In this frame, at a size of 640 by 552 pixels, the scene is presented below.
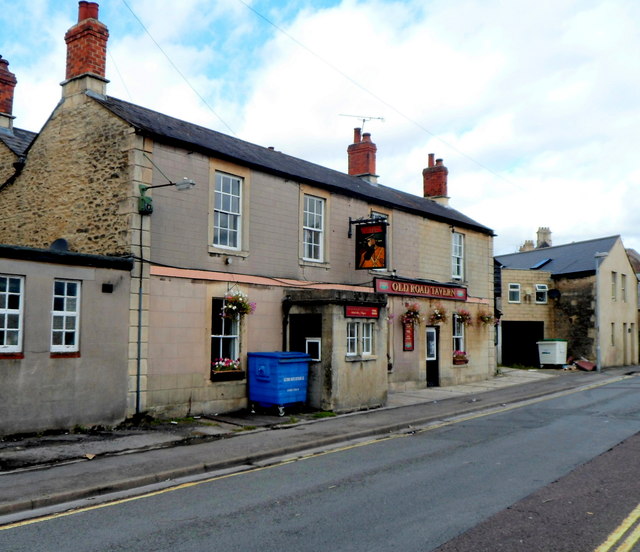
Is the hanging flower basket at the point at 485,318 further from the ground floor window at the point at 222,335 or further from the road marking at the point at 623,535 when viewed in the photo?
the road marking at the point at 623,535

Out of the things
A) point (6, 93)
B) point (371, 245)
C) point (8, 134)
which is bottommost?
point (371, 245)

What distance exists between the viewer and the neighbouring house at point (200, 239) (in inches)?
545

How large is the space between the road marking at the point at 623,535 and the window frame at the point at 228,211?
1092 cm

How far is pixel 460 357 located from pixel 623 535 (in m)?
18.1

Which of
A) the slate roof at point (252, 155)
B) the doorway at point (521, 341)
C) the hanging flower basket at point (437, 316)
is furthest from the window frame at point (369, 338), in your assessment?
the doorway at point (521, 341)

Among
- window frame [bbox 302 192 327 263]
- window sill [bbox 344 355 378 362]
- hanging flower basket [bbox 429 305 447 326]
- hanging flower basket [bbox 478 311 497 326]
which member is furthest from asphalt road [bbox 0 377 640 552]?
hanging flower basket [bbox 478 311 497 326]

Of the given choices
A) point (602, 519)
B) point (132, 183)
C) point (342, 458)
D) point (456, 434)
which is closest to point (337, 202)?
point (132, 183)

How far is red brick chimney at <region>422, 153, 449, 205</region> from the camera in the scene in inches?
1128

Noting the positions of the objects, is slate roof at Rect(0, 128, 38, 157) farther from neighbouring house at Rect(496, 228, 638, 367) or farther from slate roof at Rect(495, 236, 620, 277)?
slate roof at Rect(495, 236, 620, 277)

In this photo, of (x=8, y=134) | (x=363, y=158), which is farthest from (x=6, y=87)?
(x=363, y=158)

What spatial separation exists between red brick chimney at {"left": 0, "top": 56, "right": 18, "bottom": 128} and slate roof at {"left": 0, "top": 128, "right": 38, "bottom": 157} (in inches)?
16.9

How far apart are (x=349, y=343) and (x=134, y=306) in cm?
587

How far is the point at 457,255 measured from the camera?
25.4 m

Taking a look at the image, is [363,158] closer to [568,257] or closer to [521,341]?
[521,341]
